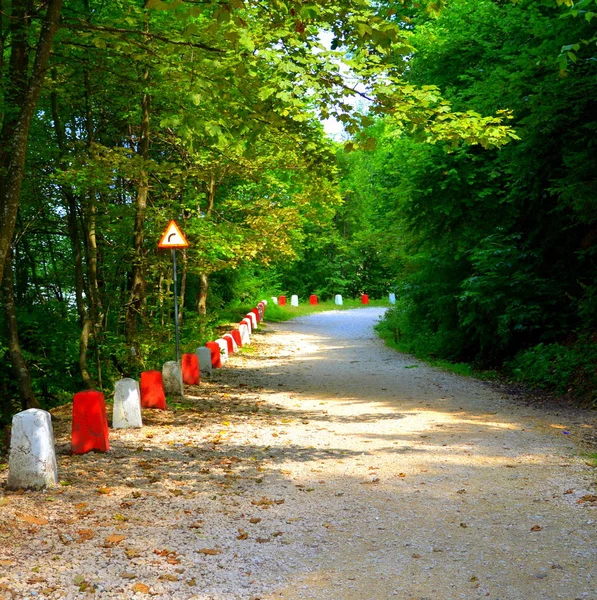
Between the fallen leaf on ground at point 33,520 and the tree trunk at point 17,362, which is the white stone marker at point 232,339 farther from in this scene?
the fallen leaf on ground at point 33,520

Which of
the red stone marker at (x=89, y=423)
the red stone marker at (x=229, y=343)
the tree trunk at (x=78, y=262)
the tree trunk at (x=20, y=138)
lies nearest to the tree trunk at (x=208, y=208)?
the red stone marker at (x=229, y=343)

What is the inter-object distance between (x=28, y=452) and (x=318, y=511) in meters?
2.64

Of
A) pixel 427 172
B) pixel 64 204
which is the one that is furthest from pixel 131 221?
pixel 427 172

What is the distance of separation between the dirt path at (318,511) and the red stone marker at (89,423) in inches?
8.8

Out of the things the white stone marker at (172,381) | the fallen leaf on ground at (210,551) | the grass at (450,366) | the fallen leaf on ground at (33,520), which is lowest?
the grass at (450,366)

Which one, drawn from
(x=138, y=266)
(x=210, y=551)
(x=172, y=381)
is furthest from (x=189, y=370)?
(x=210, y=551)

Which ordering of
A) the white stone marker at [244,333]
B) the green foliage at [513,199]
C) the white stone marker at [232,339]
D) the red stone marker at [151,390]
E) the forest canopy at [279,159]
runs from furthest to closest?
the white stone marker at [244,333]
the white stone marker at [232,339]
the green foliage at [513,199]
the red stone marker at [151,390]
the forest canopy at [279,159]

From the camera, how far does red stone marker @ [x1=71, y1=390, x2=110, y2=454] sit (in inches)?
282

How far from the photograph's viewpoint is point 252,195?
21.7 metres

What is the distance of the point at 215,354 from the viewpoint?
15016 mm

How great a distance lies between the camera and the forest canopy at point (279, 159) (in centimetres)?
769

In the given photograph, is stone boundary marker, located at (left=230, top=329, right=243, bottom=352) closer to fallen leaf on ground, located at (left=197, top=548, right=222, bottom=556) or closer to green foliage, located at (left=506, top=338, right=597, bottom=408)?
green foliage, located at (left=506, top=338, right=597, bottom=408)

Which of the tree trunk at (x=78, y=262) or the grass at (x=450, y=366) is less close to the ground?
the tree trunk at (x=78, y=262)

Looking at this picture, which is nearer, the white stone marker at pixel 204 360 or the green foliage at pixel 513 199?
the green foliage at pixel 513 199
